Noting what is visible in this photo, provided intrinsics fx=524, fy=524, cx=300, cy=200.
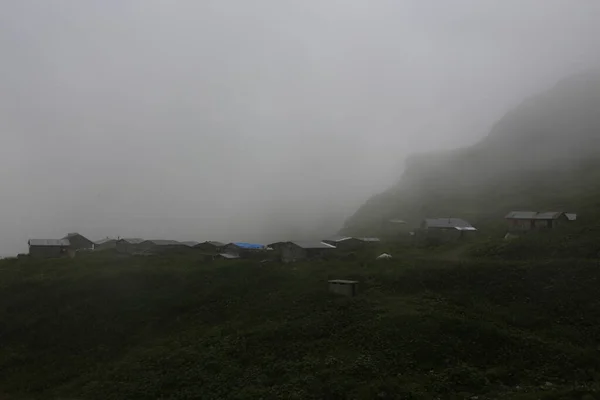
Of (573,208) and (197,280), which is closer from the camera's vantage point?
(197,280)

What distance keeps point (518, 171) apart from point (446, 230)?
237ft

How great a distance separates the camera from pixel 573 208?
299 feet

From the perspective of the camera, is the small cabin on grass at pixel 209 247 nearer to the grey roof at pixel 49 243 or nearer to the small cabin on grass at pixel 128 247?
the small cabin on grass at pixel 128 247

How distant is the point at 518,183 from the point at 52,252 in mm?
105909

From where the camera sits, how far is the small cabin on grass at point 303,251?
69.8 metres

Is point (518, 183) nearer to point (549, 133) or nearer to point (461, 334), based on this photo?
point (549, 133)

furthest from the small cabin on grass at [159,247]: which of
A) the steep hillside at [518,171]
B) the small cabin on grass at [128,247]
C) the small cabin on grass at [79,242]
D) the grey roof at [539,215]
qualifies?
the grey roof at [539,215]

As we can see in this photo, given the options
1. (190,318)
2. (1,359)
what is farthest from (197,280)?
(1,359)

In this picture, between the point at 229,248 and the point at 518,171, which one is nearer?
the point at 229,248

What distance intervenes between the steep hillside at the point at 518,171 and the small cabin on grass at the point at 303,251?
39.5 meters

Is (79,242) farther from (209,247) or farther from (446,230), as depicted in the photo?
(446,230)

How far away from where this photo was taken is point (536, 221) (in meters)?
76.9

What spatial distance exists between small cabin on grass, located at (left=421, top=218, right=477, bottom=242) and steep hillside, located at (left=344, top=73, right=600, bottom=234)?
16.1 metres

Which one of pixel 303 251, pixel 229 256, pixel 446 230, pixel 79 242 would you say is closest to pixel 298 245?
pixel 303 251
